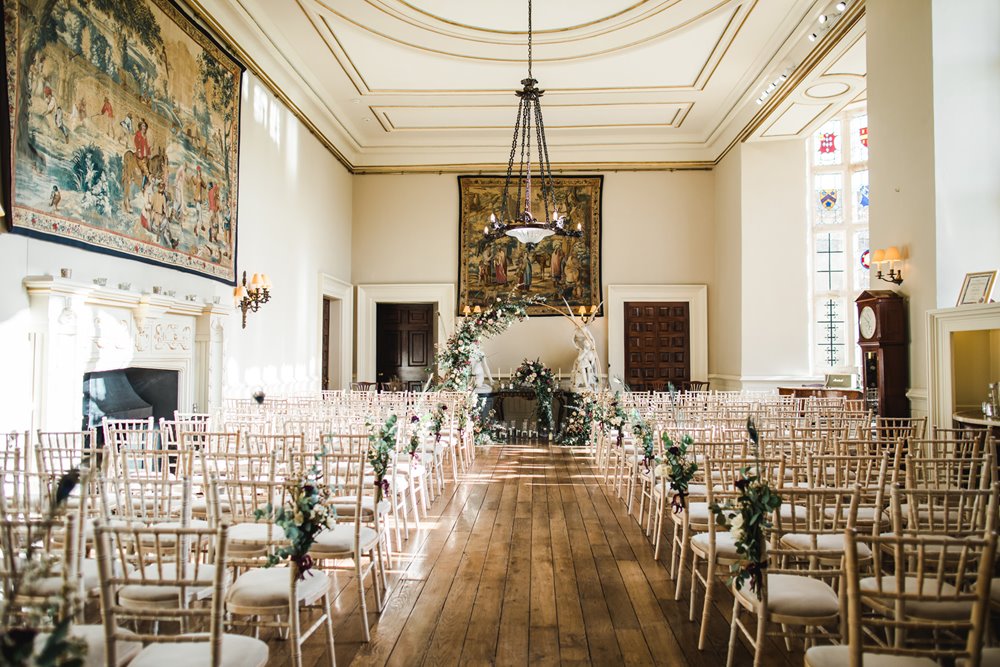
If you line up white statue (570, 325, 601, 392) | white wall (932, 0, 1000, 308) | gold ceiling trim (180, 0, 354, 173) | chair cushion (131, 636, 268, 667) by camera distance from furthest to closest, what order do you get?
white statue (570, 325, 601, 392)
gold ceiling trim (180, 0, 354, 173)
white wall (932, 0, 1000, 308)
chair cushion (131, 636, 268, 667)

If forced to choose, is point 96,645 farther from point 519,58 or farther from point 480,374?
point 519,58

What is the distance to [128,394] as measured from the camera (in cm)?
673

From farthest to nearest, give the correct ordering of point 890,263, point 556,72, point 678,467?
point 556,72, point 890,263, point 678,467

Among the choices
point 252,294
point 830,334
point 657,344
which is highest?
point 252,294

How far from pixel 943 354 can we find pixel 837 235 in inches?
261

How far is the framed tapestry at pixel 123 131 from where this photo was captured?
5234mm

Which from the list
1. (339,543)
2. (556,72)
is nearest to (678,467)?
(339,543)

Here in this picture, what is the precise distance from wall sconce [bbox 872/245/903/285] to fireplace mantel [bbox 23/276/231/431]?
305 inches

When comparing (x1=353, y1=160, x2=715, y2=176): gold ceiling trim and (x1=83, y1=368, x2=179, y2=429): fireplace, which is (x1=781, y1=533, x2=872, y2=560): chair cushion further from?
(x1=353, y1=160, x2=715, y2=176): gold ceiling trim

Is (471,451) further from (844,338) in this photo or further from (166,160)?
(844,338)

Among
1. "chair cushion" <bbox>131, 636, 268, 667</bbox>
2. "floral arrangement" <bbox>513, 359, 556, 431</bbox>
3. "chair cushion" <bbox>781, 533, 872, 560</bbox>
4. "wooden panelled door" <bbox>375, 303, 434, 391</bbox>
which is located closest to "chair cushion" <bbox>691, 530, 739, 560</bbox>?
"chair cushion" <bbox>781, 533, 872, 560</bbox>

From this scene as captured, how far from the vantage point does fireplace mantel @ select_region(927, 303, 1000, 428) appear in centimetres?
592

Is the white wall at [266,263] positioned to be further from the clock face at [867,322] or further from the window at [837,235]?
the window at [837,235]

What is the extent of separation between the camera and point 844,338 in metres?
12.3
